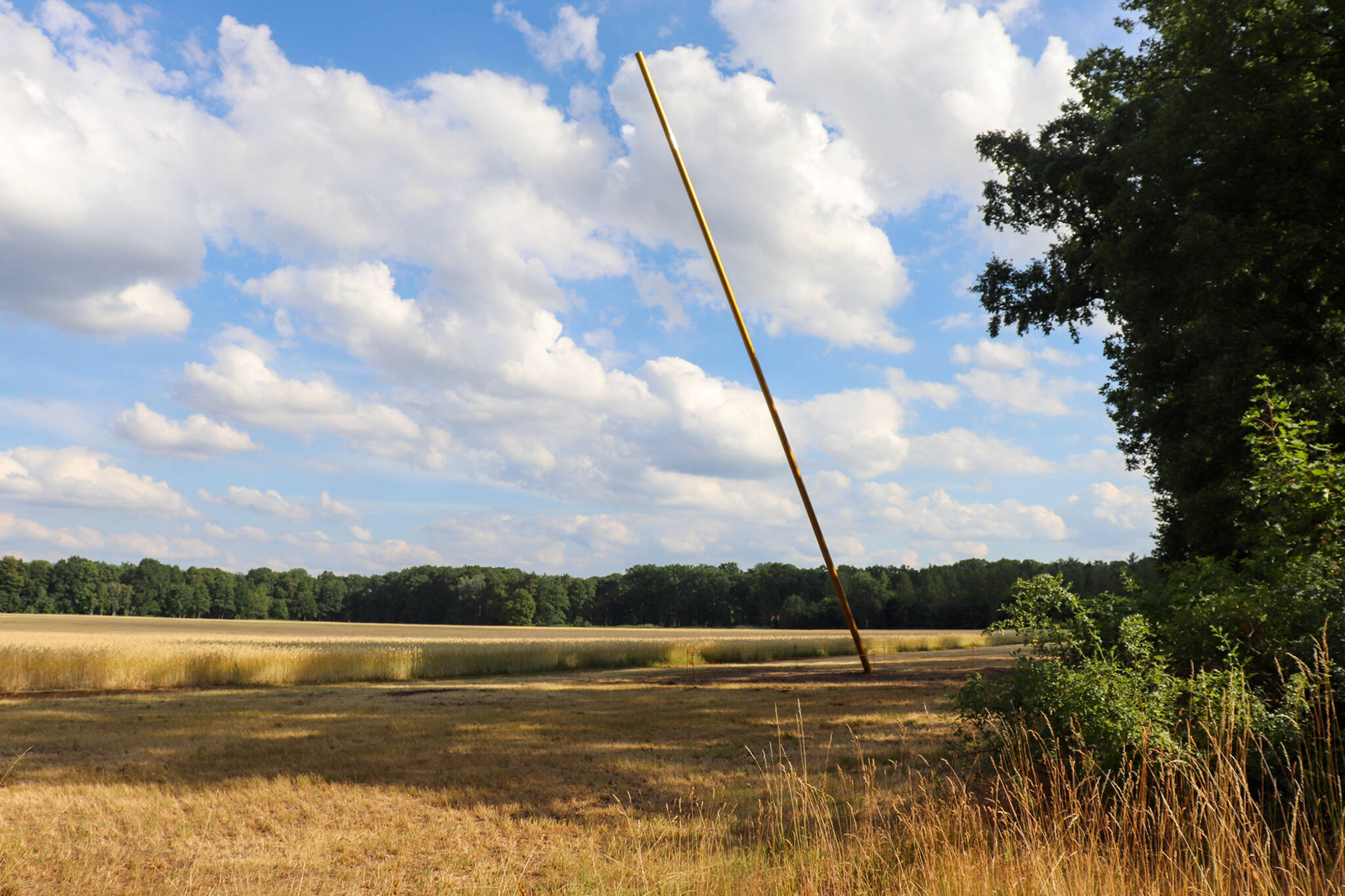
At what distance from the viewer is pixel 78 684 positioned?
64.6ft

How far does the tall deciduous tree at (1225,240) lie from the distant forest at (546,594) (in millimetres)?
83227

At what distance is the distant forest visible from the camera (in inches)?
3994

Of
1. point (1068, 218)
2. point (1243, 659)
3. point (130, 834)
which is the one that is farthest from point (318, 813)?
point (1068, 218)

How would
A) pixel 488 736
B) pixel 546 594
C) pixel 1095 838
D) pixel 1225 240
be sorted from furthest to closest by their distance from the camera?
pixel 546 594 < pixel 1225 240 < pixel 488 736 < pixel 1095 838

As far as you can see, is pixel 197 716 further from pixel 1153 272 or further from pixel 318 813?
pixel 1153 272

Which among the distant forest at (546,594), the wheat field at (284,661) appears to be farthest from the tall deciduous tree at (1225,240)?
the distant forest at (546,594)

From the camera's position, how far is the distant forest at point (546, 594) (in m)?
101

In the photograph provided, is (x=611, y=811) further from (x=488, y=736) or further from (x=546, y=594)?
(x=546, y=594)

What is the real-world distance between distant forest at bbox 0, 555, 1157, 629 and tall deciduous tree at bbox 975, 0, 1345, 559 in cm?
8323

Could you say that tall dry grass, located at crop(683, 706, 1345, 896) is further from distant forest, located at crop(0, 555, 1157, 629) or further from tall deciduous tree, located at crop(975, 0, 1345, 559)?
distant forest, located at crop(0, 555, 1157, 629)

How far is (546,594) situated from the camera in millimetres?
124875

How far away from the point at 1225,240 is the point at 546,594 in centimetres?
11912

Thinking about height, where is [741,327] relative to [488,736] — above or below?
above

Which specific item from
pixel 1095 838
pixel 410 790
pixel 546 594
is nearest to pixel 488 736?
pixel 410 790
